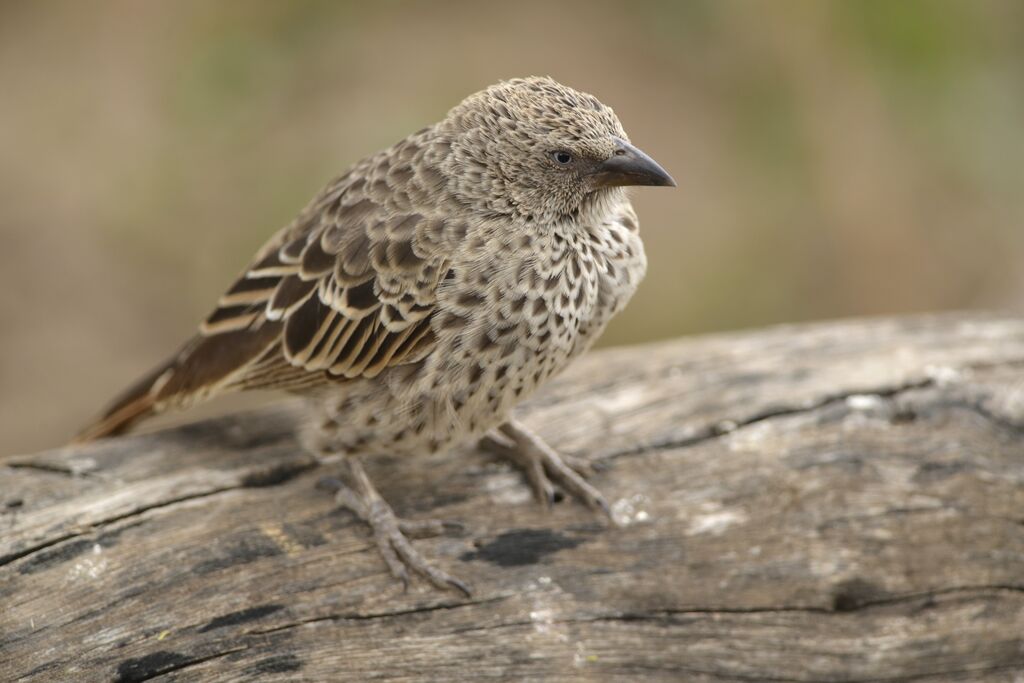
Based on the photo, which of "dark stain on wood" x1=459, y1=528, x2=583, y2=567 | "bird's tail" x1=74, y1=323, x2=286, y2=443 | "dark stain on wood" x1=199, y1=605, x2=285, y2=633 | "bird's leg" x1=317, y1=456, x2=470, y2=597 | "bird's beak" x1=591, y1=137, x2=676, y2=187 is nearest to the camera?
"dark stain on wood" x1=199, y1=605, x2=285, y2=633

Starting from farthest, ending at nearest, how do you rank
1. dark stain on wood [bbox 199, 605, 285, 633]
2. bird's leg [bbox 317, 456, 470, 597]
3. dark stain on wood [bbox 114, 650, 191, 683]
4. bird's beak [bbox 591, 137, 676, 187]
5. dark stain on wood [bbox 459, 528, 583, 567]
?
dark stain on wood [bbox 459, 528, 583, 567]
bird's leg [bbox 317, 456, 470, 597]
bird's beak [bbox 591, 137, 676, 187]
dark stain on wood [bbox 199, 605, 285, 633]
dark stain on wood [bbox 114, 650, 191, 683]

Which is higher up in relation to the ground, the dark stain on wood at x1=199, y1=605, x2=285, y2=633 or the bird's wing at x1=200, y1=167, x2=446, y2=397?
the bird's wing at x1=200, y1=167, x2=446, y2=397

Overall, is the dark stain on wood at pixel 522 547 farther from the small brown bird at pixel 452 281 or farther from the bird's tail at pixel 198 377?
the bird's tail at pixel 198 377

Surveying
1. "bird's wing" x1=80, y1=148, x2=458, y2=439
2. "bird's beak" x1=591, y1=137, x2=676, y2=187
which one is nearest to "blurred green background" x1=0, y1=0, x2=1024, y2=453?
"bird's wing" x1=80, y1=148, x2=458, y2=439

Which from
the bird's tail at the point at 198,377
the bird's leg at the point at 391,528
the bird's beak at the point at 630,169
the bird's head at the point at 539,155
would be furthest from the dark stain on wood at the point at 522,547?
the bird's beak at the point at 630,169

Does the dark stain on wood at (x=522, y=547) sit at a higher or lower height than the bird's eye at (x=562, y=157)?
lower

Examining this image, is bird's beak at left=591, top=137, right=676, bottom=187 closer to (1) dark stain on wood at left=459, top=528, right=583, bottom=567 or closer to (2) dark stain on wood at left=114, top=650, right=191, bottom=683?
(1) dark stain on wood at left=459, top=528, right=583, bottom=567

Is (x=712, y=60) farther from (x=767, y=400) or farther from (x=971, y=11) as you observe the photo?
(x=767, y=400)
